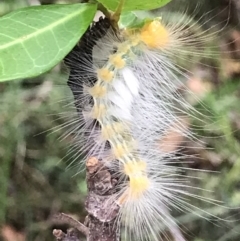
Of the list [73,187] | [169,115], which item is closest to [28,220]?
[73,187]

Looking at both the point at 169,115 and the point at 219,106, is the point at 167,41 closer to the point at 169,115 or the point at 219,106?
the point at 169,115

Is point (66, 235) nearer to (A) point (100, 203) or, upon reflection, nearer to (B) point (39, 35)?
(A) point (100, 203)

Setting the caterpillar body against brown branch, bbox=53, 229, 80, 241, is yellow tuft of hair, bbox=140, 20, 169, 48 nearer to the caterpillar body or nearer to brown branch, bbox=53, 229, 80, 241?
the caterpillar body

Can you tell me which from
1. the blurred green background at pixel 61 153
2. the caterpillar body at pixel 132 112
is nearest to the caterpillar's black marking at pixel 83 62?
the caterpillar body at pixel 132 112

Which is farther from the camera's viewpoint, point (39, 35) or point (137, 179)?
point (137, 179)

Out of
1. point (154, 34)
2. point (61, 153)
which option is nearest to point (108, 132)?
point (154, 34)

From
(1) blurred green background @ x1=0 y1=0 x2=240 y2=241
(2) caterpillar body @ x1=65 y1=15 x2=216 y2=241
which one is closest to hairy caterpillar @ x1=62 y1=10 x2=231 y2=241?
(2) caterpillar body @ x1=65 y1=15 x2=216 y2=241

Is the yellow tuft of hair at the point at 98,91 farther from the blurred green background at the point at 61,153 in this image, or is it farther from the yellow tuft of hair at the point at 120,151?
the blurred green background at the point at 61,153
